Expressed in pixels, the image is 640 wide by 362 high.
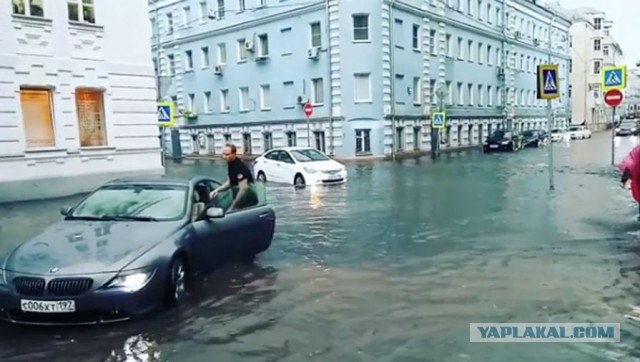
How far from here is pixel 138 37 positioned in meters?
19.7

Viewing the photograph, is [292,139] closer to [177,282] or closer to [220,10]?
[220,10]

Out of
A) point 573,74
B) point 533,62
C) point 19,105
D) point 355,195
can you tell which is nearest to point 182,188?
point 355,195

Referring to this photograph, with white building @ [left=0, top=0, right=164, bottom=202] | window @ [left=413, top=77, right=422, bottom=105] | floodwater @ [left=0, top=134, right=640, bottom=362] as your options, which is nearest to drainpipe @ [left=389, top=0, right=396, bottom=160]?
window @ [left=413, top=77, right=422, bottom=105]

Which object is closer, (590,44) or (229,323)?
(229,323)

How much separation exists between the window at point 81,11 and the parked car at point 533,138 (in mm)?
36977


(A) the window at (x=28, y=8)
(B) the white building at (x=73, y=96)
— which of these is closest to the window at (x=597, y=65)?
(B) the white building at (x=73, y=96)

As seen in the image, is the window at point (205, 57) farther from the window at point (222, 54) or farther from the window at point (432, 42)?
the window at point (432, 42)

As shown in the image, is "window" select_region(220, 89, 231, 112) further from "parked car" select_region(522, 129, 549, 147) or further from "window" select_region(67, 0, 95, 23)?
"window" select_region(67, 0, 95, 23)

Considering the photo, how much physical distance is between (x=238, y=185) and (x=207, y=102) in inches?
1468

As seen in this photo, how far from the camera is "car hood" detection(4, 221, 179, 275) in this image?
554 cm

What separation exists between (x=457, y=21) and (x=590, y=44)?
5721 centimetres

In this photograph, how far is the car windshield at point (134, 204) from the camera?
681 cm

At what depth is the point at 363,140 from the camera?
3500 centimetres

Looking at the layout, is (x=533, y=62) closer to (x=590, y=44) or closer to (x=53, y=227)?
(x=590, y=44)
